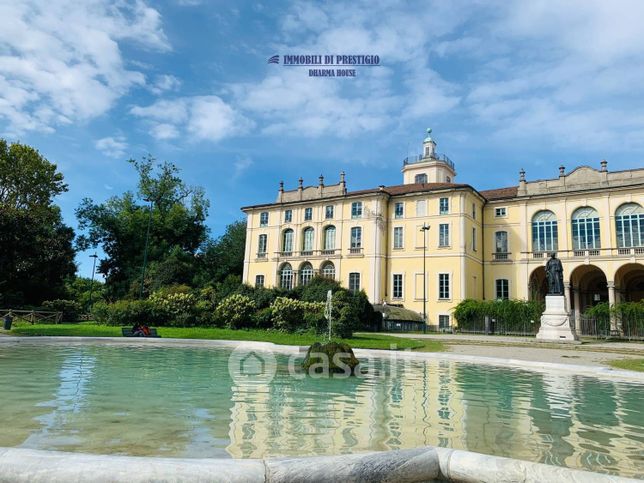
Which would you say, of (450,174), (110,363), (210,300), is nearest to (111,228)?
(210,300)

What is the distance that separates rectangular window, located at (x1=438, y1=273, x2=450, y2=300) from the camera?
42.7 m

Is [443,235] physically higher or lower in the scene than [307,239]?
lower

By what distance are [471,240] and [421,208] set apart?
5618mm

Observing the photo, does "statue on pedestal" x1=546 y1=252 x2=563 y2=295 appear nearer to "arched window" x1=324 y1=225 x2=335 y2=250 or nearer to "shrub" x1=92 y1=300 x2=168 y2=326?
Result: "shrub" x1=92 y1=300 x2=168 y2=326

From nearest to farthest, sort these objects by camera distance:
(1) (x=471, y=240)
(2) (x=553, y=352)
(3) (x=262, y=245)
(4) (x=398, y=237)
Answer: (2) (x=553, y=352) → (1) (x=471, y=240) → (4) (x=398, y=237) → (3) (x=262, y=245)

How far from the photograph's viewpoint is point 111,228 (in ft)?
172

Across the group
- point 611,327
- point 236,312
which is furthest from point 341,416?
point 611,327

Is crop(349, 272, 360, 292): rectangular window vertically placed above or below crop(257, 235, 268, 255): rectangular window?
below

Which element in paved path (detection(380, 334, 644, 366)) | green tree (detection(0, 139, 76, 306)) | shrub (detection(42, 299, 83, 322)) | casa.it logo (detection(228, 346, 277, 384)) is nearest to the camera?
casa.it logo (detection(228, 346, 277, 384))

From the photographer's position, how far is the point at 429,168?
56938mm

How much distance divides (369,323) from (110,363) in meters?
26.6

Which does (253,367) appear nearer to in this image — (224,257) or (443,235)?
(443,235)

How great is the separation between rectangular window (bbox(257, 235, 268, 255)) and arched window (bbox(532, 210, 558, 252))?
2777 centimetres

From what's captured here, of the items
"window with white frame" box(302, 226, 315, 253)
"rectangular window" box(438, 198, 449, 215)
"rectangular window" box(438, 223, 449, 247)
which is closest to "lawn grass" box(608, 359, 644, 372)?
"rectangular window" box(438, 223, 449, 247)
